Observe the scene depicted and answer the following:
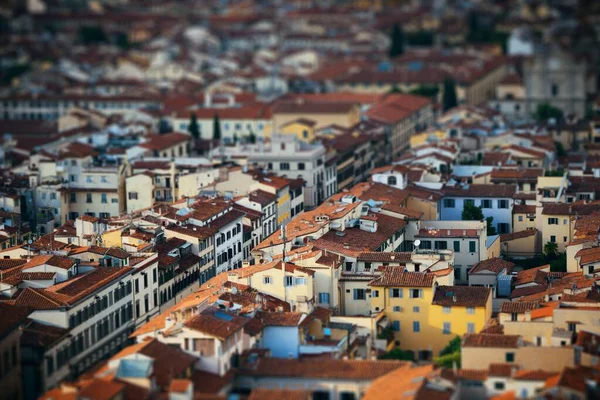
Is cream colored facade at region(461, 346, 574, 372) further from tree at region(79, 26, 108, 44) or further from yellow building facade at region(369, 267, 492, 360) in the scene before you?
tree at region(79, 26, 108, 44)

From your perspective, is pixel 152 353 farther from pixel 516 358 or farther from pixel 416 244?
pixel 416 244

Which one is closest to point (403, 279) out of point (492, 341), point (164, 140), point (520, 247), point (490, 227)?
point (492, 341)

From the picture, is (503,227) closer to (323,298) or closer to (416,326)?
(323,298)

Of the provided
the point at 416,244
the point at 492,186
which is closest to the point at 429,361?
the point at 416,244

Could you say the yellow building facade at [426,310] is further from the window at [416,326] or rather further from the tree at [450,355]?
the tree at [450,355]

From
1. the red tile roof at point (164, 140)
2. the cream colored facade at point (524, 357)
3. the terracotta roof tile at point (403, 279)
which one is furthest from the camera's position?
the red tile roof at point (164, 140)

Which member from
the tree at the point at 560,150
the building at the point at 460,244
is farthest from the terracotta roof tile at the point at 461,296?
the tree at the point at 560,150

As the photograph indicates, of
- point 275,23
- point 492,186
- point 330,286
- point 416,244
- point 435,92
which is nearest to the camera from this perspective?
point 330,286

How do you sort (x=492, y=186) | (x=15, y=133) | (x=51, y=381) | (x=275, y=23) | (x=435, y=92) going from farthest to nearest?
(x=275, y=23)
(x=435, y=92)
(x=15, y=133)
(x=492, y=186)
(x=51, y=381)
